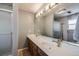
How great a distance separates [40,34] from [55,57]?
80 cm

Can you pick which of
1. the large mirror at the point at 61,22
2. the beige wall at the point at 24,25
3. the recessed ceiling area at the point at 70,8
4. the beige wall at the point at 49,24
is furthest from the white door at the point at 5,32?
the recessed ceiling area at the point at 70,8

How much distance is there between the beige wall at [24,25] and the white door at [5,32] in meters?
0.18

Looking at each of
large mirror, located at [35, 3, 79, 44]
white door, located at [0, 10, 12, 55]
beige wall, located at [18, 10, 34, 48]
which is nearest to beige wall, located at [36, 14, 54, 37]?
large mirror, located at [35, 3, 79, 44]

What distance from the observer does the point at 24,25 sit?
1.61 metres

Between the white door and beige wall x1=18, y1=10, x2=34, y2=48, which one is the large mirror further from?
the white door

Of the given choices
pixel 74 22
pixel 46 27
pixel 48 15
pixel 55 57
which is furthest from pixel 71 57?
pixel 48 15

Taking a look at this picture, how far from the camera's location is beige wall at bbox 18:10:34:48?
5.15 feet

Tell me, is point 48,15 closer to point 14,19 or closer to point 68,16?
point 68,16

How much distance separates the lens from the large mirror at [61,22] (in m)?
1.37

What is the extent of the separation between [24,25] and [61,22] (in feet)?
1.91

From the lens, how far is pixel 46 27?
6.08 feet

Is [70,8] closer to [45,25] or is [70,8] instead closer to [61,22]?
[61,22]

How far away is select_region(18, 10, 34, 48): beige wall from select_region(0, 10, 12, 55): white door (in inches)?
7.2

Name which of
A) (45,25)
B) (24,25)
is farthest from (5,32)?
(45,25)
